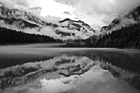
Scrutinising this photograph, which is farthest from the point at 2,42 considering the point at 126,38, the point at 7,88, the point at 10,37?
the point at 7,88

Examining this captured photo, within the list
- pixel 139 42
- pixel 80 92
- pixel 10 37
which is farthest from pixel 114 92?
pixel 10 37

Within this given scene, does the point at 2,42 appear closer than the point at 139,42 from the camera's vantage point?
No

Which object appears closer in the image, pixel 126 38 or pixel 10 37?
pixel 126 38

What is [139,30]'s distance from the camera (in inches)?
6703

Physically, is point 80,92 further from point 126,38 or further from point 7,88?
point 126,38

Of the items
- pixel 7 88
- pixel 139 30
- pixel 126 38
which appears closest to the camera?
pixel 7 88

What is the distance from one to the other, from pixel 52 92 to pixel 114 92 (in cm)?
533

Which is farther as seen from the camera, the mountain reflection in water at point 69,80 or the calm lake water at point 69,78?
the calm lake water at point 69,78

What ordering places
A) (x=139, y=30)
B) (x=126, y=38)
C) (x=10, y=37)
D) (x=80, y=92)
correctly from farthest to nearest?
Answer: (x=10, y=37) < (x=126, y=38) < (x=139, y=30) < (x=80, y=92)

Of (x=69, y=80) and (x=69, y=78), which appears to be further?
(x=69, y=78)

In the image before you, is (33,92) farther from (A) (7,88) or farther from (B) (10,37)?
(B) (10,37)

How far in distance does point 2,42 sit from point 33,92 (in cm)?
17220

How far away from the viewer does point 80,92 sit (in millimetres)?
15961

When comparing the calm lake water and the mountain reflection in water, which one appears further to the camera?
the calm lake water
